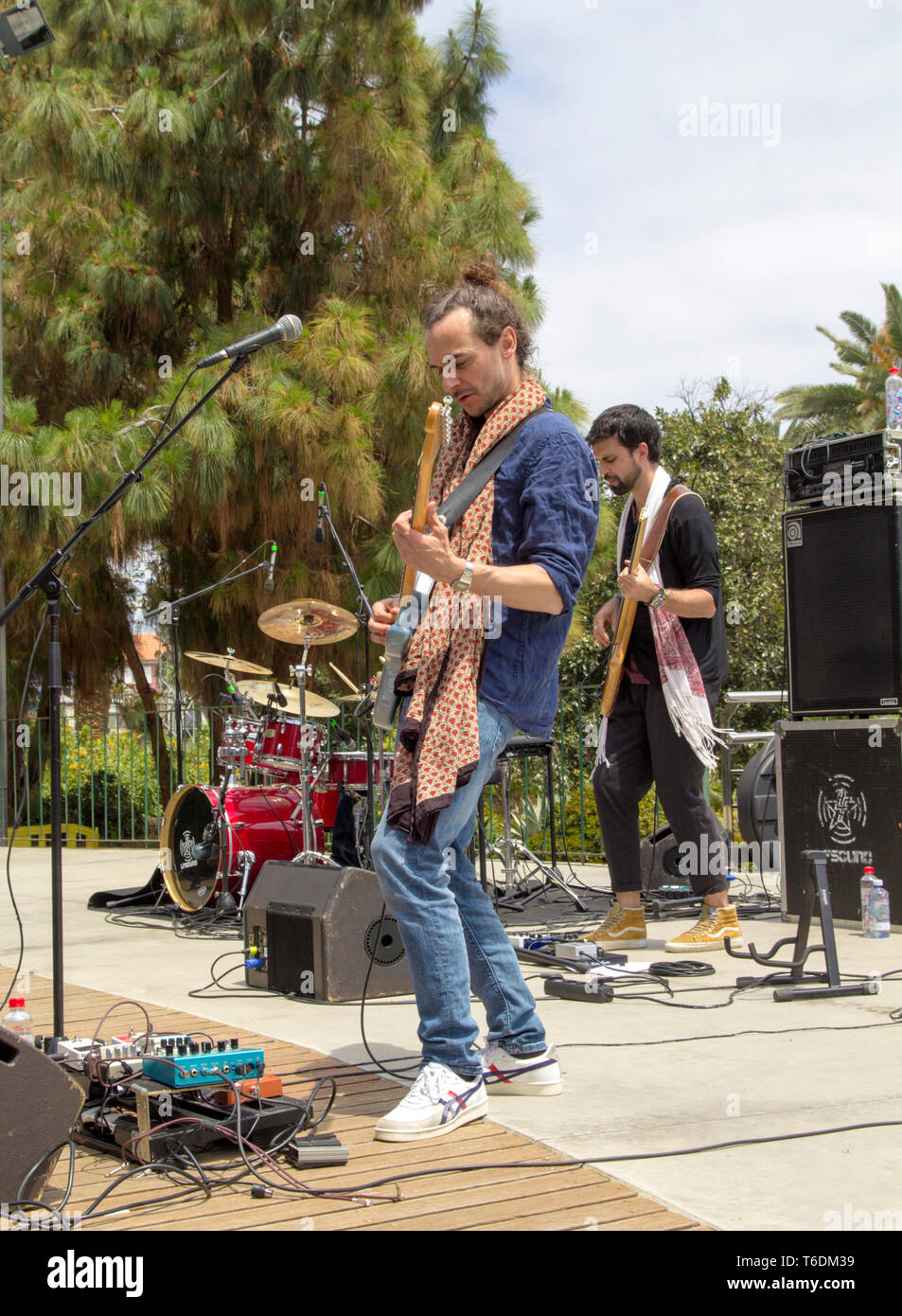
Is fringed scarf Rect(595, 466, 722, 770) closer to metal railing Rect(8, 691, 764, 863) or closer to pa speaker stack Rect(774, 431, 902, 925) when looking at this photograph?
pa speaker stack Rect(774, 431, 902, 925)

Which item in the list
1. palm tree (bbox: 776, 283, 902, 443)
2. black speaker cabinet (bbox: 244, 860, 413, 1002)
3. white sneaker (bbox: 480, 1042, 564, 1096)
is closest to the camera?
white sneaker (bbox: 480, 1042, 564, 1096)

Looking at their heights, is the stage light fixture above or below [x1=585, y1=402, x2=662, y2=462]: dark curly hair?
above

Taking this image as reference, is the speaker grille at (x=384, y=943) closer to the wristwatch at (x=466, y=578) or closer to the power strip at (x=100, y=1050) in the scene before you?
the power strip at (x=100, y=1050)

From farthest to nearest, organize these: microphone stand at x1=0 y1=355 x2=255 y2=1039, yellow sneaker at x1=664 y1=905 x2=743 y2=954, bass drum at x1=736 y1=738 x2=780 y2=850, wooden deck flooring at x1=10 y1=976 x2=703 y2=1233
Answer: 1. bass drum at x1=736 y1=738 x2=780 y2=850
2. yellow sneaker at x1=664 y1=905 x2=743 y2=954
3. microphone stand at x1=0 y1=355 x2=255 y2=1039
4. wooden deck flooring at x1=10 y1=976 x2=703 y2=1233

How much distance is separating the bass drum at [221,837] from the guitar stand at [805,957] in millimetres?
3250

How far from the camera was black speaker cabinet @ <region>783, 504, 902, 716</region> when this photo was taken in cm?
543

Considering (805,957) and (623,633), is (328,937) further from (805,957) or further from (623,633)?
(623,633)

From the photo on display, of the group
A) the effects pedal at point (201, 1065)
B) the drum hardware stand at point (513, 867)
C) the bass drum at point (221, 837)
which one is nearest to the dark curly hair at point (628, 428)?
the drum hardware stand at point (513, 867)

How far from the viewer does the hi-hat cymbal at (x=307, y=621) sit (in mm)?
6668

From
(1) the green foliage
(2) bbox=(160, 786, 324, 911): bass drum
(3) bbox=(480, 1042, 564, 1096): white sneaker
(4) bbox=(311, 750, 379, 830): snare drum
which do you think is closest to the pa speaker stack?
(4) bbox=(311, 750, 379, 830): snare drum

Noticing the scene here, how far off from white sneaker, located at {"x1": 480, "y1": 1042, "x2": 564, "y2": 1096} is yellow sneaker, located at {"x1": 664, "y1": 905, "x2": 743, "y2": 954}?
208cm

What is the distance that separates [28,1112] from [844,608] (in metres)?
4.27

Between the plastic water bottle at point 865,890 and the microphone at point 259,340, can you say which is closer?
the microphone at point 259,340

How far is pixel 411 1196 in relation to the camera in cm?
236
